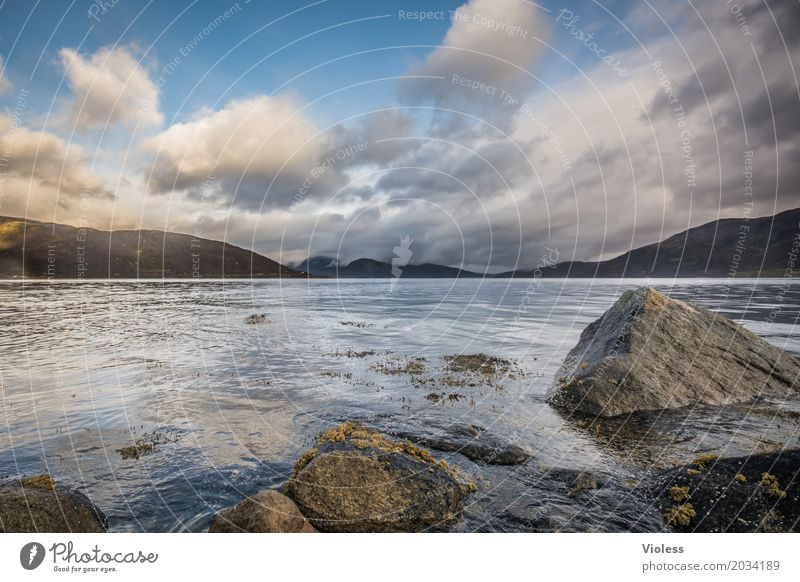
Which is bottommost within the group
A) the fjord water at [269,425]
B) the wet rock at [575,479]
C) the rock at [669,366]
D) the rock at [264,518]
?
the fjord water at [269,425]

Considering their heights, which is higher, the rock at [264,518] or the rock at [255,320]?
the rock at [264,518]

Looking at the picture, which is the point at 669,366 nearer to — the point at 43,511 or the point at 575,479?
the point at 575,479

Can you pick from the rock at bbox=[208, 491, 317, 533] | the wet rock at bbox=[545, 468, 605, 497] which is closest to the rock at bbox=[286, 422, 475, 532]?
the rock at bbox=[208, 491, 317, 533]

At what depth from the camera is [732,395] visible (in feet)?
47.0

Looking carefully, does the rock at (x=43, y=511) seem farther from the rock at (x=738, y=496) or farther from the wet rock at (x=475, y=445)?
the rock at (x=738, y=496)

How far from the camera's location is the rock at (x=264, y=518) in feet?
21.5

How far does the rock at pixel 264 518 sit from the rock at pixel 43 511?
91.6 inches

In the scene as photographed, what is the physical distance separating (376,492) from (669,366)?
43.4 ft

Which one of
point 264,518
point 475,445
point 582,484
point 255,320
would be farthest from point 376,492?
point 255,320

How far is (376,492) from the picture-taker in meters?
7.59

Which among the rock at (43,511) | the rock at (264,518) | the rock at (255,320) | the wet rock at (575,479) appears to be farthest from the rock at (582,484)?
the rock at (255,320)

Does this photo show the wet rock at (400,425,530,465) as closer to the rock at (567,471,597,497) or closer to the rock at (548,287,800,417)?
the rock at (567,471,597,497)
